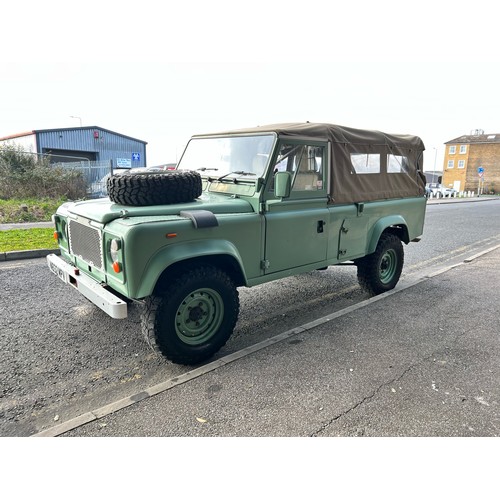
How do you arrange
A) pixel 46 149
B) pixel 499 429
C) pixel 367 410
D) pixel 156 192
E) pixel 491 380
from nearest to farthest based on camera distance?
pixel 499 429 → pixel 367 410 → pixel 491 380 → pixel 156 192 → pixel 46 149

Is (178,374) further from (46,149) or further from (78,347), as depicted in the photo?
(46,149)

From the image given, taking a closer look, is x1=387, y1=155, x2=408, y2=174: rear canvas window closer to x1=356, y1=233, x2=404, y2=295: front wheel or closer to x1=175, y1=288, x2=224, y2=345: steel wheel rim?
x1=356, y1=233, x2=404, y2=295: front wheel

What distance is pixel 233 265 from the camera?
3.73 meters

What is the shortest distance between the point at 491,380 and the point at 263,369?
193 cm

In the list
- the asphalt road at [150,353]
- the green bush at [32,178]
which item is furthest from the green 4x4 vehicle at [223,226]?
the green bush at [32,178]

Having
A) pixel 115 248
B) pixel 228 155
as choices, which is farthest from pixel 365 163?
pixel 115 248

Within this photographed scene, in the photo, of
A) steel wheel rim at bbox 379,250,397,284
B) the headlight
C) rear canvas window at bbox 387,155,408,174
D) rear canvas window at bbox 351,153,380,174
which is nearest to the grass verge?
the headlight

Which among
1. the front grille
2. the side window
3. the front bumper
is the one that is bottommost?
the front bumper

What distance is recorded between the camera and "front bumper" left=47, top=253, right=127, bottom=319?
308 cm

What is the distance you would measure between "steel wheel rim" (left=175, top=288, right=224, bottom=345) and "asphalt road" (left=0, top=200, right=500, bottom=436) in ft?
0.98

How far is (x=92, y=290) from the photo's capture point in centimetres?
336

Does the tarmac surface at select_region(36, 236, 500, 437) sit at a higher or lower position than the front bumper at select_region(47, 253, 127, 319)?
lower

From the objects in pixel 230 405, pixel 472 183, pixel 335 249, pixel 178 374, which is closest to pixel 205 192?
pixel 335 249

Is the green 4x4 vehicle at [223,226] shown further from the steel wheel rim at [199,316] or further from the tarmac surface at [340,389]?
the tarmac surface at [340,389]
